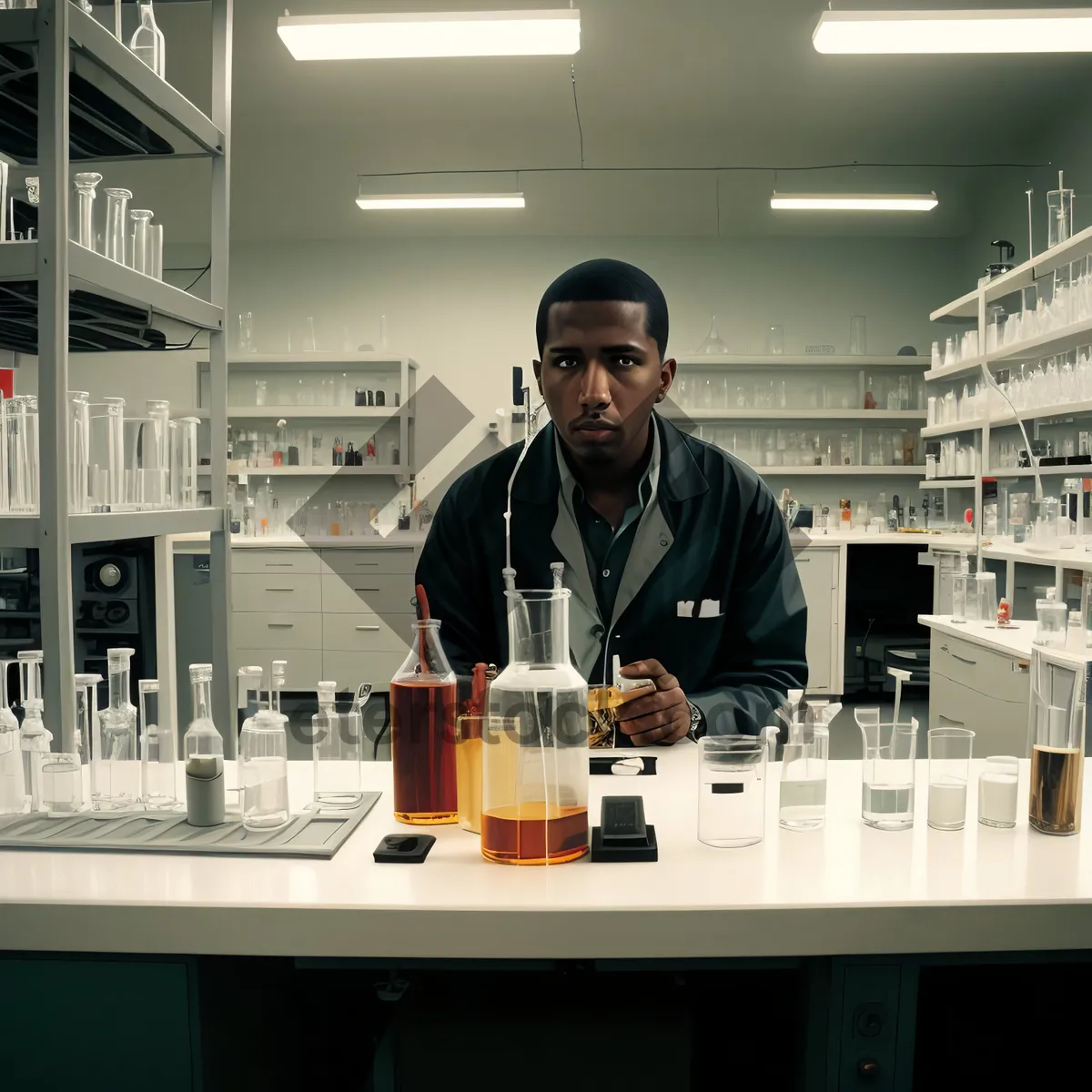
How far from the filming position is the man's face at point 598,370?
159cm

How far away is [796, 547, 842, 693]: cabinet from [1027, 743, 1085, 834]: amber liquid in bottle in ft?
15.0

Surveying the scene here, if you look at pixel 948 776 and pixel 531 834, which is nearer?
pixel 531 834

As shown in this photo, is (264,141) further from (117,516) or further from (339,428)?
(117,516)

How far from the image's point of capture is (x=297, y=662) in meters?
5.53

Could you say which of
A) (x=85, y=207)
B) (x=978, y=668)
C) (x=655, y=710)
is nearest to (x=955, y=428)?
(x=978, y=668)

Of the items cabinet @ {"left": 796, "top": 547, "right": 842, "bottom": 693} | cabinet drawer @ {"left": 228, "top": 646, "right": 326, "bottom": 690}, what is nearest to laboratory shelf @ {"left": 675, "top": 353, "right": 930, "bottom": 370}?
cabinet @ {"left": 796, "top": 547, "right": 842, "bottom": 693}

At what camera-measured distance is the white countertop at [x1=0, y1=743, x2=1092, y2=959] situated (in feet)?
2.68

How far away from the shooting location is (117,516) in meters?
1.78

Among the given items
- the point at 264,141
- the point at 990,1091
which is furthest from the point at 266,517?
the point at 990,1091

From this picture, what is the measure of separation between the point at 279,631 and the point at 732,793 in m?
4.93

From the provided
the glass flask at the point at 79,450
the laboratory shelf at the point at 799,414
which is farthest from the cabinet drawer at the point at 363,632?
the glass flask at the point at 79,450

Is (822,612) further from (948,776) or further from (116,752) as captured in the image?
(116,752)

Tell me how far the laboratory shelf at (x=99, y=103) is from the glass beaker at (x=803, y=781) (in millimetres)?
1597

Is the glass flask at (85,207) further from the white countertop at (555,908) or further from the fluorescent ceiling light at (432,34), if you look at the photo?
the fluorescent ceiling light at (432,34)
